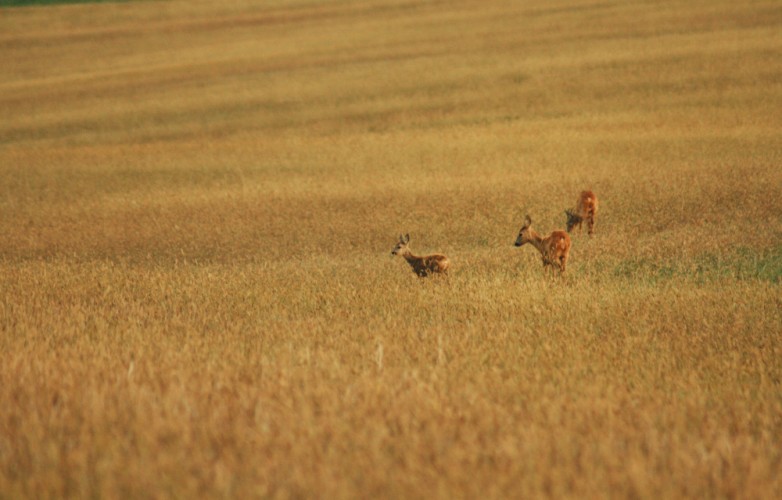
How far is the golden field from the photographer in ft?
13.6

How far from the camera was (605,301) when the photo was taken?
9023 mm

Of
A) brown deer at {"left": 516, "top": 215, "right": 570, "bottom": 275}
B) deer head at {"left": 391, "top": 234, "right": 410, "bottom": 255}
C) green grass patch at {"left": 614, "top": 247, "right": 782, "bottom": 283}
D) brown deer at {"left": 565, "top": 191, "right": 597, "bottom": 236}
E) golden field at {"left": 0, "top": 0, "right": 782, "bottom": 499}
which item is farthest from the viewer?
brown deer at {"left": 565, "top": 191, "right": 597, "bottom": 236}

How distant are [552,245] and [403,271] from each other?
2201 millimetres

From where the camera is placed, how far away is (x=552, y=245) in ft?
37.0

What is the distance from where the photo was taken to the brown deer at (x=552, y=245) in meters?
11.2

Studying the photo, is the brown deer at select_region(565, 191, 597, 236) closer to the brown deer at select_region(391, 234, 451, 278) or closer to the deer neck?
the deer neck

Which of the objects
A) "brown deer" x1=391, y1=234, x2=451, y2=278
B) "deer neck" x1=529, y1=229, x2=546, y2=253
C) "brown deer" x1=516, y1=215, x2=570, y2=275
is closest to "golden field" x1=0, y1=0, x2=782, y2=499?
"brown deer" x1=391, y1=234, x2=451, y2=278

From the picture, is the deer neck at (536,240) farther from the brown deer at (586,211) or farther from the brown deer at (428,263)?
the brown deer at (586,211)

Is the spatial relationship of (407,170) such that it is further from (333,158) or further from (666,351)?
(666,351)

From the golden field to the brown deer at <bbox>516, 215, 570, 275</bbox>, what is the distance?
61cm

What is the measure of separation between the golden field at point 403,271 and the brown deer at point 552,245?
2.02 feet

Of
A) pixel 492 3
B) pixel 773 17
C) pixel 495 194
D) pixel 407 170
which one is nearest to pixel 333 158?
pixel 407 170

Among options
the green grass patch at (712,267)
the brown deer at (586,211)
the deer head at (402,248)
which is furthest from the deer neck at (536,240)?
the brown deer at (586,211)

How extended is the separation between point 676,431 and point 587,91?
29142 mm
